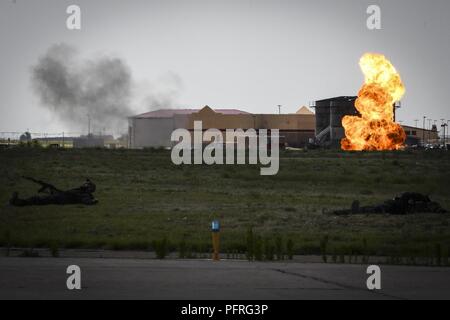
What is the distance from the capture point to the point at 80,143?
12731cm

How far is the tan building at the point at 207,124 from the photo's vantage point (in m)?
126

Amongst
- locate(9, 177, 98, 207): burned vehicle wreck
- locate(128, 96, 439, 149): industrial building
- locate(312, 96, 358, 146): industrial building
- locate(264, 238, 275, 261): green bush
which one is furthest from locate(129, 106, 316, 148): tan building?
locate(264, 238, 275, 261): green bush

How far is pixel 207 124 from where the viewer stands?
129000mm

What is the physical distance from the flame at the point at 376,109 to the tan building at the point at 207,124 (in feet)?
87.9

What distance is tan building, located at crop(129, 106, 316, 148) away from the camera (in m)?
126

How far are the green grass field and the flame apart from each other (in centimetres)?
2131

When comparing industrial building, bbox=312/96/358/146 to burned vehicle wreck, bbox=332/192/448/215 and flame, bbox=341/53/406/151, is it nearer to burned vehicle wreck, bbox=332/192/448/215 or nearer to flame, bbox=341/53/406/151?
flame, bbox=341/53/406/151

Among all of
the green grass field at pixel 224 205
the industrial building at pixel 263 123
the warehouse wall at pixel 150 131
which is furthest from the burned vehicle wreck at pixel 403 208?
the warehouse wall at pixel 150 131

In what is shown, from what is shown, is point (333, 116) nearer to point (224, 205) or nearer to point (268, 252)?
point (224, 205)

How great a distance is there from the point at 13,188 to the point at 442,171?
31200 millimetres

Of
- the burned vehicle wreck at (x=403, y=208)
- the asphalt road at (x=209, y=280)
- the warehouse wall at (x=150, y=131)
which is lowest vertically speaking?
the asphalt road at (x=209, y=280)

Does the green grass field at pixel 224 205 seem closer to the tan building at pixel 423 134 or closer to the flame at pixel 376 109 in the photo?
the flame at pixel 376 109
